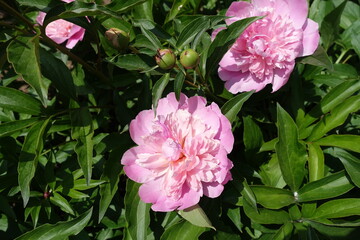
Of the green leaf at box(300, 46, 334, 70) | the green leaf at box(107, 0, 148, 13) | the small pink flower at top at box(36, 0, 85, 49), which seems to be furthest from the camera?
the small pink flower at top at box(36, 0, 85, 49)

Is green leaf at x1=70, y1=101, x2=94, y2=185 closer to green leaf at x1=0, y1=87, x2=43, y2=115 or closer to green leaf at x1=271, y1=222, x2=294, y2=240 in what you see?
green leaf at x1=0, y1=87, x2=43, y2=115

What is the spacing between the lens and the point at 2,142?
4.81 ft

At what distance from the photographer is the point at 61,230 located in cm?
121

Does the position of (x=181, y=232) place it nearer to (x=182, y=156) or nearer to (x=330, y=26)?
(x=182, y=156)

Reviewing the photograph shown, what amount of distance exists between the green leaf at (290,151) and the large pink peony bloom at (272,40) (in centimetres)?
12

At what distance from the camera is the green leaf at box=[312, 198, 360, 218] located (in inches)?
44.7

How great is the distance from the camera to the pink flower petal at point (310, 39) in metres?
1.18

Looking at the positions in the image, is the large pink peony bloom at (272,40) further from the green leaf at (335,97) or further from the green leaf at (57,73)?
the green leaf at (57,73)

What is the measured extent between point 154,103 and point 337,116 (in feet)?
2.05

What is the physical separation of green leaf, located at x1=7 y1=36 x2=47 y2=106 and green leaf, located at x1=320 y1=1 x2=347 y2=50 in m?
1.01

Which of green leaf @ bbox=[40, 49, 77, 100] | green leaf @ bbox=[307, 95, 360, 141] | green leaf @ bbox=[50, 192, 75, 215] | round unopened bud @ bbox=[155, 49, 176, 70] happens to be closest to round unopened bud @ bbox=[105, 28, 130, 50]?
round unopened bud @ bbox=[155, 49, 176, 70]

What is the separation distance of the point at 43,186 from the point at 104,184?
309 mm

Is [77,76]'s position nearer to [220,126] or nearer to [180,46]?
[180,46]

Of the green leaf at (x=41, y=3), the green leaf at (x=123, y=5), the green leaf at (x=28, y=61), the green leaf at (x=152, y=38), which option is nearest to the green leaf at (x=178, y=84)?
the green leaf at (x=152, y=38)
